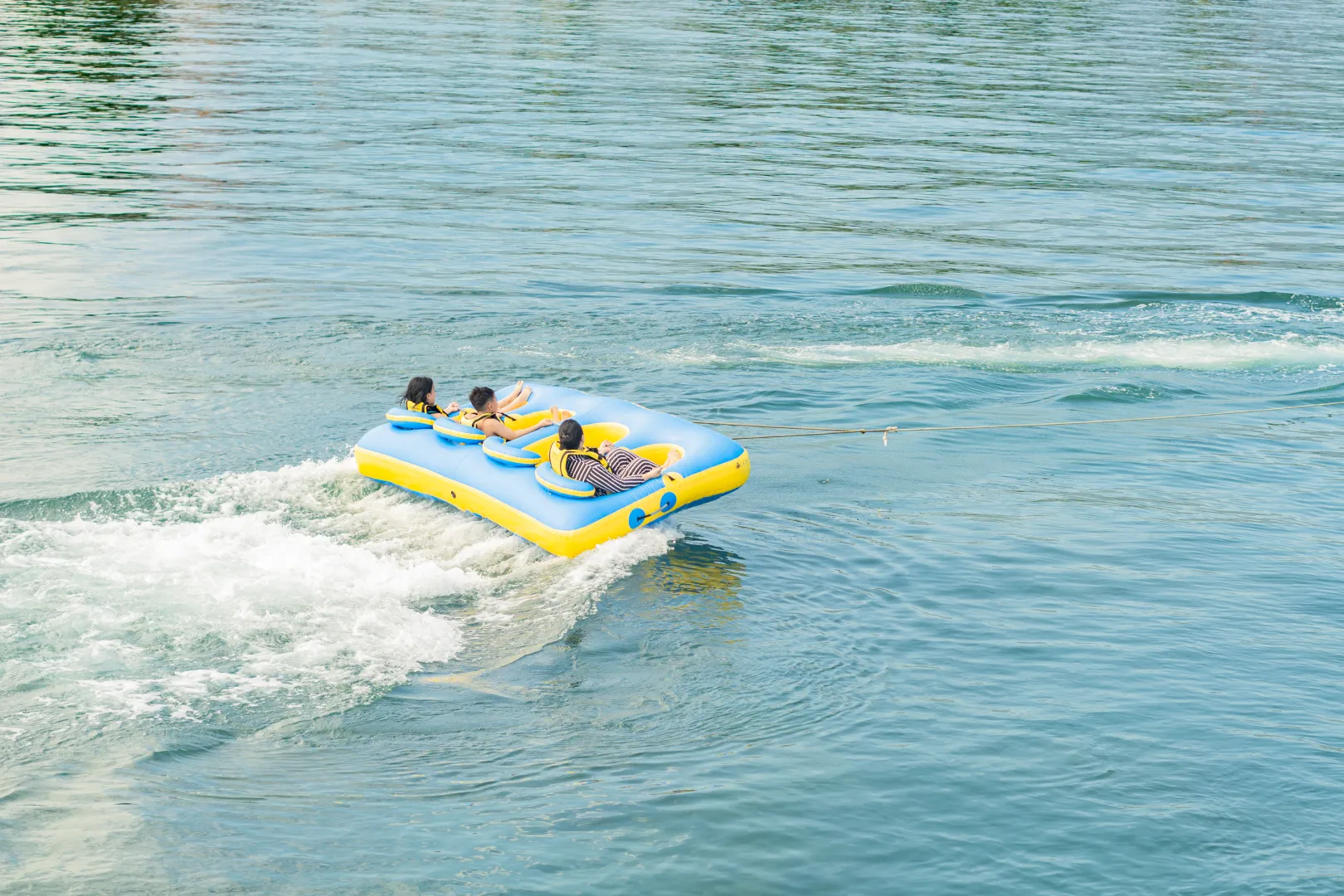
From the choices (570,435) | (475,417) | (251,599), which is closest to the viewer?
(251,599)

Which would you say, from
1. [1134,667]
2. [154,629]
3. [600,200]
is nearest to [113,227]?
[600,200]

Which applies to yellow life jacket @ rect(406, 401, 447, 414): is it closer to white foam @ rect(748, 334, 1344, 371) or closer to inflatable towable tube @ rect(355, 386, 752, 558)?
inflatable towable tube @ rect(355, 386, 752, 558)

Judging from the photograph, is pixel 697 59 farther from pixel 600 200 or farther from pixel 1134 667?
pixel 1134 667

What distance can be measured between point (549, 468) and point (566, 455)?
0.75ft

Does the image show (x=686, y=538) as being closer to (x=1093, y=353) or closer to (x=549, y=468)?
(x=549, y=468)

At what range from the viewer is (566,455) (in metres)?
11.8

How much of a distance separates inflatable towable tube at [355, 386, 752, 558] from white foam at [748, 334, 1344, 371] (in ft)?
15.0

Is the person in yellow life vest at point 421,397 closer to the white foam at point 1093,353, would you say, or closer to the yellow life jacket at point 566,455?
the yellow life jacket at point 566,455

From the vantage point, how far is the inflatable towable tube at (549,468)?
11.6 meters

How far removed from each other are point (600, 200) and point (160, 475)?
14.4 meters

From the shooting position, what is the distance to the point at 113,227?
77.2ft

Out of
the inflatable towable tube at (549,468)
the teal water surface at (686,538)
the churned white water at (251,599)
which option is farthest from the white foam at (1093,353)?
the churned white water at (251,599)

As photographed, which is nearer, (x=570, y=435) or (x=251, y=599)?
(x=251, y=599)

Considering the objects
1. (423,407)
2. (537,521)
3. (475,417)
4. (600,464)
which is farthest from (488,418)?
(537,521)
